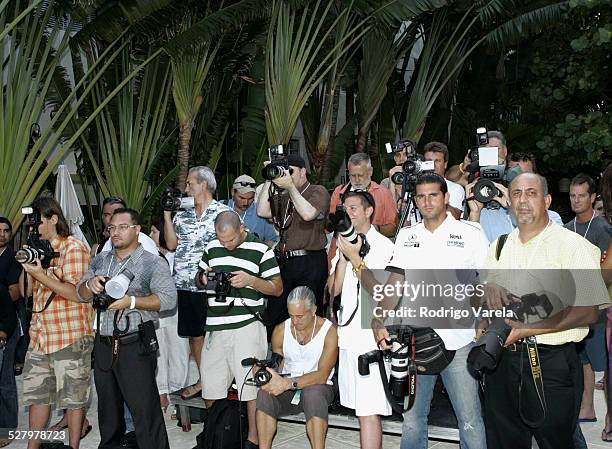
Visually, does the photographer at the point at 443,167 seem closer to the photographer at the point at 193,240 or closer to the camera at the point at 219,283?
the photographer at the point at 193,240

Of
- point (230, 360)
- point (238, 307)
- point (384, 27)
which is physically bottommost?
point (230, 360)

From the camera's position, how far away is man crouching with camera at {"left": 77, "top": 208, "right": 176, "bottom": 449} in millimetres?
5141

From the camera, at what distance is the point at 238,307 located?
556 cm

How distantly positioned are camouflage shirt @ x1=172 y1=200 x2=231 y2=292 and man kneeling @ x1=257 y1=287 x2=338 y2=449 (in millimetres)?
1217

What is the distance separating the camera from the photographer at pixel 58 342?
5.37 m

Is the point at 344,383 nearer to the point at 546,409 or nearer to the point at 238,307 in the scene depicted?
the point at 238,307

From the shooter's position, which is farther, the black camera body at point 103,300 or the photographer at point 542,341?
the black camera body at point 103,300

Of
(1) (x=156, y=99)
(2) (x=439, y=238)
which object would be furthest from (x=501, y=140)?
(1) (x=156, y=99)

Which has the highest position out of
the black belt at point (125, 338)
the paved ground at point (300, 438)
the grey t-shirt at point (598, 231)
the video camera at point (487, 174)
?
the video camera at point (487, 174)

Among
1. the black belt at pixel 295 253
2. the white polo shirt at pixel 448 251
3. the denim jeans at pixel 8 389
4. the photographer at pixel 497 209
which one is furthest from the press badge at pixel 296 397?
the denim jeans at pixel 8 389

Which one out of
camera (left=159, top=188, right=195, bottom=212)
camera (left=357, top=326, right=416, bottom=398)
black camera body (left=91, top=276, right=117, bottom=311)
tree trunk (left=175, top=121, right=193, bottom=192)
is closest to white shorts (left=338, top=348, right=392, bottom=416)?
camera (left=357, top=326, right=416, bottom=398)

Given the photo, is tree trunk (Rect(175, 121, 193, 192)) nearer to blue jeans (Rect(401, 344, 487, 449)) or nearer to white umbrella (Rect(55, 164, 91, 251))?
white umbrella (Rect(55, 164, 91, 251))

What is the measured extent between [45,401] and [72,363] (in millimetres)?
324

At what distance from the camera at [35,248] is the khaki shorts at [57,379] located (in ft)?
2.21
